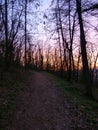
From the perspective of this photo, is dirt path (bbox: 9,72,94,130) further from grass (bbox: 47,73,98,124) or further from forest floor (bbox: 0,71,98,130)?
grass (bbox: 47,73,98,124)

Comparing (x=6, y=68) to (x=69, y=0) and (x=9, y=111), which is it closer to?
(x=69, y=0)

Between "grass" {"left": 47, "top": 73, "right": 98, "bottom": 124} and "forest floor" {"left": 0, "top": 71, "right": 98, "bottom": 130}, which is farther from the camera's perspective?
"grass" {"left": 47, "top": 73, "right": 98, "bottom": 124}

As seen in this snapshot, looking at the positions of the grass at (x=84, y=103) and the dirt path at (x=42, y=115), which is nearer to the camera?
the dirt path at (x=42, y=115)

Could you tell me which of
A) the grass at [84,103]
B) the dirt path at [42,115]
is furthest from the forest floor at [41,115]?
the grass at [84,103]

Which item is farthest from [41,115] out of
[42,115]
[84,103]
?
[84,103]

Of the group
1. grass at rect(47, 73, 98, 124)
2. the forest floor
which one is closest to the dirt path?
the forest floor

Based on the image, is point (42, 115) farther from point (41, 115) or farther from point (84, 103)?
point (84, 103)

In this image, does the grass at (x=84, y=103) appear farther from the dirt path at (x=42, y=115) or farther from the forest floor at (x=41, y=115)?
the dirt path at (x=42, y=115)

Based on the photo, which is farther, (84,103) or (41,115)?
(84,103)

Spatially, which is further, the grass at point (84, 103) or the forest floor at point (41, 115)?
the grass at point (84, 103)

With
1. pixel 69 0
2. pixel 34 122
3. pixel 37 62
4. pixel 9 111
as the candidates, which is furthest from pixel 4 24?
pixel 37 62

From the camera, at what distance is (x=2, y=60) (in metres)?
20.1

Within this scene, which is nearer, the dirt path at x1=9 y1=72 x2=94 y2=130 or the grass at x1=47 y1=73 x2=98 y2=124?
the dirt path at x1=9 y1=72 x2=94 y2=130

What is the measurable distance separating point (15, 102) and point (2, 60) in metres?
10.2
